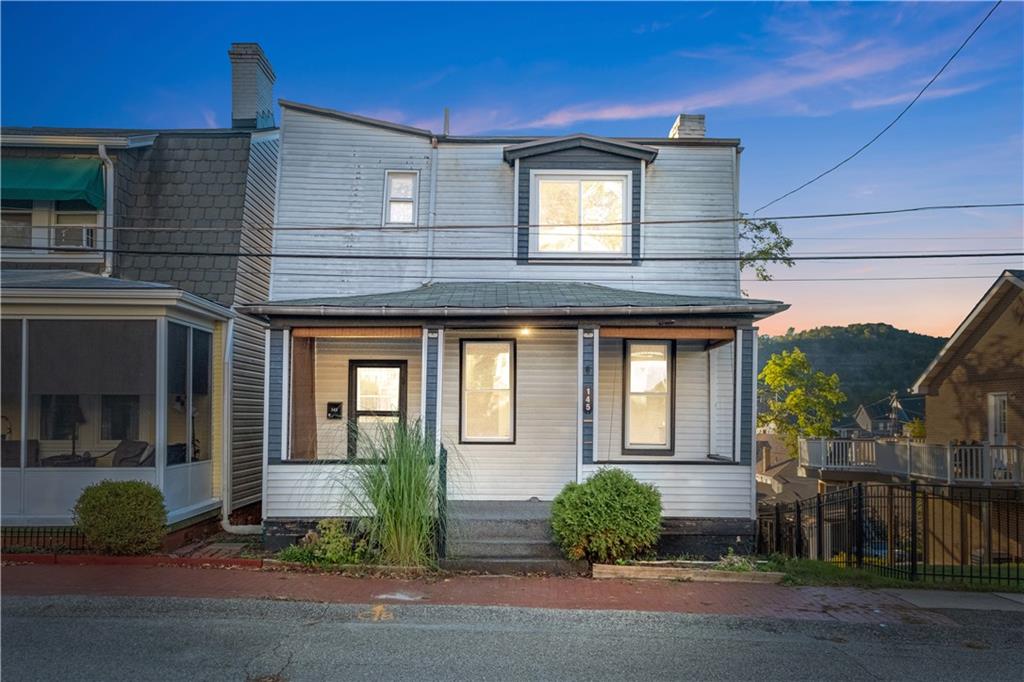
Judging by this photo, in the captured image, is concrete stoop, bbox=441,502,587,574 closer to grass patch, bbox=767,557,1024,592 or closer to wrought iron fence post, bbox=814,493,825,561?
grass patch, bbox=767,557,1024,592

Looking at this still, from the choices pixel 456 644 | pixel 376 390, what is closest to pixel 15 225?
pixel 376 390

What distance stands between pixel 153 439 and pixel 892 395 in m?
42.7

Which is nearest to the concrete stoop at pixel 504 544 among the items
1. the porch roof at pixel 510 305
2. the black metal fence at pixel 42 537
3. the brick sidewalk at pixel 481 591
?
the brick sidewalk at pixel 481 591

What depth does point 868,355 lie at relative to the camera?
46406mm

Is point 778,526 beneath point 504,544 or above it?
beneath

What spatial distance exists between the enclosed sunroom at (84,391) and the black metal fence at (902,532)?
9.98m

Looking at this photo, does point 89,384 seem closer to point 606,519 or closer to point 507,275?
point 507,275

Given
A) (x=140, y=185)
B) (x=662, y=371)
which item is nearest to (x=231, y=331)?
(x=140, y=185)

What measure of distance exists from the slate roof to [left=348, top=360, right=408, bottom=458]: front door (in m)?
3.23

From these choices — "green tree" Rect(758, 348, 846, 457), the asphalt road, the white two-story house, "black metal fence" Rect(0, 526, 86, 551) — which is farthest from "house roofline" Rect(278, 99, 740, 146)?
"green tree" Rect(758, 348, 846, 457)

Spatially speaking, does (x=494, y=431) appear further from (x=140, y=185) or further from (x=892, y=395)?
(x=892, y=395)

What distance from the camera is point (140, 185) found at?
566 inches

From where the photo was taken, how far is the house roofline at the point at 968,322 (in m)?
21.4

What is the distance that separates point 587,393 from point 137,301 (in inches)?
→ 254
